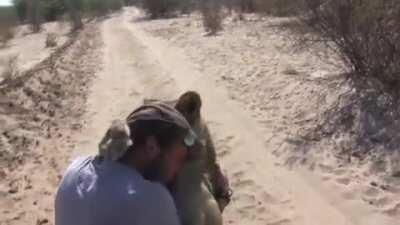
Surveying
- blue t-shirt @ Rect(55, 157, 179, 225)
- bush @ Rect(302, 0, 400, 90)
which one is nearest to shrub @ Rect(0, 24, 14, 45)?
bush @ Rect(302, 0, 400, 90)

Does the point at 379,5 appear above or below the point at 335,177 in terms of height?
above

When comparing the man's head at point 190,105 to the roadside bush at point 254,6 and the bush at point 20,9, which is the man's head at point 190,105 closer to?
the roadside bush at point 254,6

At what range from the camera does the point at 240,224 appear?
5.13 metres

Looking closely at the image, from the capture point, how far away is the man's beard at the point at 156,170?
2.25 metres

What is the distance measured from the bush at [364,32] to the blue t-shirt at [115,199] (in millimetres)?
5276

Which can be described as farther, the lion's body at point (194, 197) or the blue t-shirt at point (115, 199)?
the lion's body at point (194, 197)

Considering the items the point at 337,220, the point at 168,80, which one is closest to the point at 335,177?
the point at 337,220

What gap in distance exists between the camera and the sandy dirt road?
518 centimetres

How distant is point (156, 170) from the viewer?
227 cm

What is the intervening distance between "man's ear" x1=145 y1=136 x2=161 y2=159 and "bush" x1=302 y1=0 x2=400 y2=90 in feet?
17.3

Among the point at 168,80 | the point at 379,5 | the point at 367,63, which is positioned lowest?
the point at 168,80

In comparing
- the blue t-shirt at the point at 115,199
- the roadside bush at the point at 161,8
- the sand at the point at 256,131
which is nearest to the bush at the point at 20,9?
the roadside bush at the point at 161,8

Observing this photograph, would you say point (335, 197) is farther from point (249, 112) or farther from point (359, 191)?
point (249, 112)

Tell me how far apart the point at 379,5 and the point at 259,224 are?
334 cm
